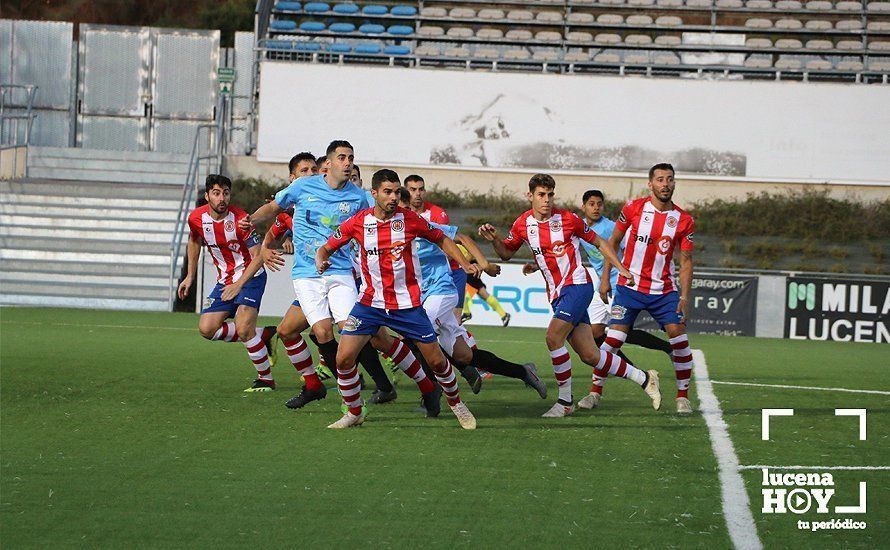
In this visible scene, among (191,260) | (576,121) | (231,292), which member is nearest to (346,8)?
(576,121)

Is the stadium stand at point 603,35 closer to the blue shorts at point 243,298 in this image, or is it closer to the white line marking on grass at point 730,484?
the blue shorts at point 243,298

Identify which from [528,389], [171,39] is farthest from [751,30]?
[528,389]

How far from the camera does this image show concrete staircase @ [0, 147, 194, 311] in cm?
2373

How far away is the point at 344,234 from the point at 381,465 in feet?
6.67

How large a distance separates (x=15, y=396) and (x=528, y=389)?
4.49m

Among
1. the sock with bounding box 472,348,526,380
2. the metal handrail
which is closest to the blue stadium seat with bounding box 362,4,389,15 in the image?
the metal handrail

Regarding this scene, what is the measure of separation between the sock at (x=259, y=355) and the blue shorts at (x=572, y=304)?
2.87 m

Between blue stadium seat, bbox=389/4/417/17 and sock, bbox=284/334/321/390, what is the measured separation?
2363cm

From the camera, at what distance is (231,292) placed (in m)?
10.1

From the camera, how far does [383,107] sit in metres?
29.2

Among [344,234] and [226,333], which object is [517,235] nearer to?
[344,234]

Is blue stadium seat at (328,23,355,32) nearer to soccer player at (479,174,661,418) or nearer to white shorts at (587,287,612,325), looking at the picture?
white shorts at (587,287,612,325)

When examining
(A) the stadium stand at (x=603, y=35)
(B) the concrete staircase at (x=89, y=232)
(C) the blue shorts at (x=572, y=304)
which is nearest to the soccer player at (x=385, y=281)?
(C) the blue shorts at (x=572, y=304)

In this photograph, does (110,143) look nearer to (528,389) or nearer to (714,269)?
(714,269)
